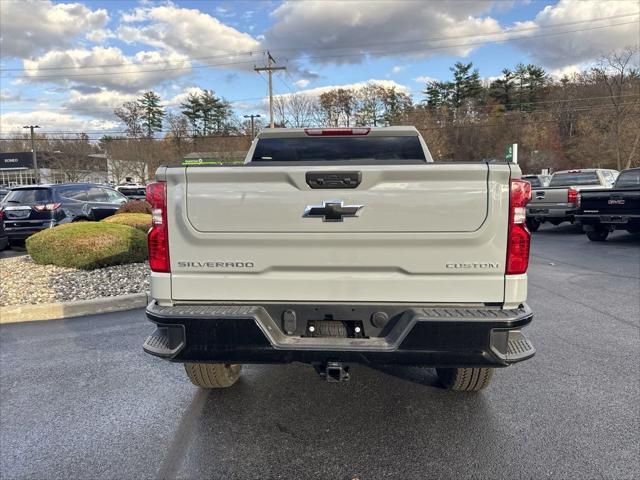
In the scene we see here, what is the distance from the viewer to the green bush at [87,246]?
842 cm

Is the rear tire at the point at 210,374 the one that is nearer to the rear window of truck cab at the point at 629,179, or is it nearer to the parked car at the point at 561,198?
the rear window of truck cab at the point at 629,179

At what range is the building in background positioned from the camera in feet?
182

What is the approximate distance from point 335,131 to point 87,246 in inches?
239

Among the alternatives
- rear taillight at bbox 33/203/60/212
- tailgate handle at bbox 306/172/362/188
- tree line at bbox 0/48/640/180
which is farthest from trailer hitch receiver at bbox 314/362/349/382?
tree line at bbox 0/48/640/180

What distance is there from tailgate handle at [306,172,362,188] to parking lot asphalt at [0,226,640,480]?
5.45ft

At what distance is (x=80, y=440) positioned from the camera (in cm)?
308

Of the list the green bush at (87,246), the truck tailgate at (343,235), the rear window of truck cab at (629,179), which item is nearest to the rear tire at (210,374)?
the truck tailgate at (343,235)

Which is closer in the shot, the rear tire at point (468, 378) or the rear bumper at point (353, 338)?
the rear bumper at point (353, 338)

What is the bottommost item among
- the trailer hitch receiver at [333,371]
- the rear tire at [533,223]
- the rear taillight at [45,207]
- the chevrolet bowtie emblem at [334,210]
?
the rear tire at [533,223]

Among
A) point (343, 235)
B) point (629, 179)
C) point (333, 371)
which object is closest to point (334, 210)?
point (343, 235)

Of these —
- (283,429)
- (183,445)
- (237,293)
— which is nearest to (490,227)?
(237,293)

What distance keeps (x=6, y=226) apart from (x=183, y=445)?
37.4 feet

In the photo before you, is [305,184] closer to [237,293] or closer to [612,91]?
[237,293]

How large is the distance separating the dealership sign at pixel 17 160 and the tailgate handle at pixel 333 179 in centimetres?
7388
